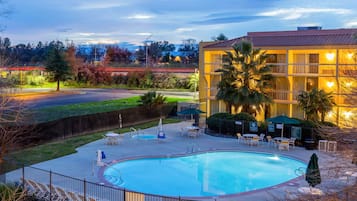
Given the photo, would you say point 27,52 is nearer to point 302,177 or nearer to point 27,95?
point 27,95

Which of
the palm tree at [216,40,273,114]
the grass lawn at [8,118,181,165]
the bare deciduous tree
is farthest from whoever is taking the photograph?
the palm tree at [216,40,273,114]

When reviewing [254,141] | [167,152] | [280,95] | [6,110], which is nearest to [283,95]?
[280,95]

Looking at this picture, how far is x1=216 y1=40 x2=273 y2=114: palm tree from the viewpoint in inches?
1209

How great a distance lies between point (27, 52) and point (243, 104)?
348 ft

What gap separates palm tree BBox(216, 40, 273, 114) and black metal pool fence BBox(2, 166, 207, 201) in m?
15.2

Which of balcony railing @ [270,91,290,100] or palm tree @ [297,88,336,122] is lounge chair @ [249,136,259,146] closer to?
palm tree @ [297,88,336,122]

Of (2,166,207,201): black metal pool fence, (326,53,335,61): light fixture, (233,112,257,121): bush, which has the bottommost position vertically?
(2,166,207,201): black metal pool fence

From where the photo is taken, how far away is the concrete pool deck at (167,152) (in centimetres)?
1785

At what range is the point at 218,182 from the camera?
20656 mm

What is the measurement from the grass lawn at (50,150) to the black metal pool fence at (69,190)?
2.79 metres

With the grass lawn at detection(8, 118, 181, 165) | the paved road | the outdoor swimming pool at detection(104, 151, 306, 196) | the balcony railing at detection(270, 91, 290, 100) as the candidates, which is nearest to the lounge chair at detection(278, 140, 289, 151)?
the outdoor swimming pool at detection(104, 151, 306, 196)

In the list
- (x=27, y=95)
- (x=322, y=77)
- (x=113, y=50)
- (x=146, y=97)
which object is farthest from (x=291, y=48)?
(x=113, y=50)

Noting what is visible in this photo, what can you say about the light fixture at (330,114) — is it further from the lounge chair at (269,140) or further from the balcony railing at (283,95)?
the lounge chair at (269,140)

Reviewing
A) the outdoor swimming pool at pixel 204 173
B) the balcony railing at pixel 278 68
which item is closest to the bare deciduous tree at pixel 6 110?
the outdoor swimming pool at pixel 204 173
